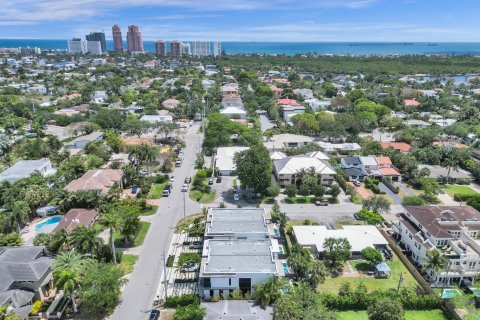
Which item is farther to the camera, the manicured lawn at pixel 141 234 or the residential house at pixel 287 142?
the residential house at pixel 287 142

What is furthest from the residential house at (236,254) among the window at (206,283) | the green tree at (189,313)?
the green tree at (189,313)

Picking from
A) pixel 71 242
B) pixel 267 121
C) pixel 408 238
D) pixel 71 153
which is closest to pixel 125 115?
pixel 71 153

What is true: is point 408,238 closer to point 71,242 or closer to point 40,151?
point 71,242

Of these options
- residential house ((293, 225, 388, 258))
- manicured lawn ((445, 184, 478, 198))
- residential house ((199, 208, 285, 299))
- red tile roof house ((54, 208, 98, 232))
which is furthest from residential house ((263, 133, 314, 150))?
red tile roof house ((54, 208, 98, 232))

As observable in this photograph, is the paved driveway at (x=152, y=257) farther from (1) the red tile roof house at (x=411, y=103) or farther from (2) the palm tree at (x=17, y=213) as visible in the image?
(1) the red tile roof house at (x=411, y=103)

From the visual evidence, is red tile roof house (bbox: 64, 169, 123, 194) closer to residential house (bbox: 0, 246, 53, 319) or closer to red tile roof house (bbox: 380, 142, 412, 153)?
residential house (bbox: 0, 246, 53, 319)
